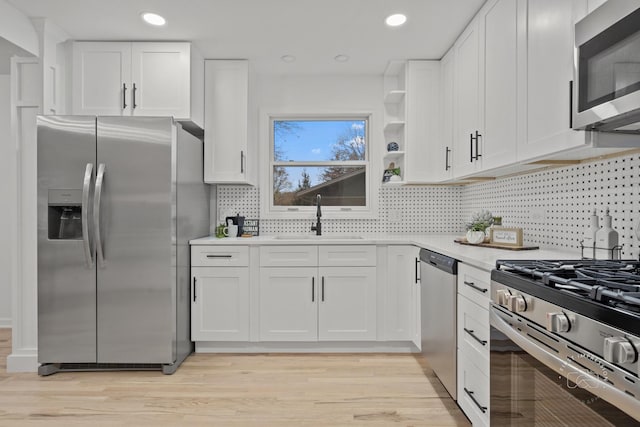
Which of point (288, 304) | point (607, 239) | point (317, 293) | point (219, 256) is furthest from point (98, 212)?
point (607, 239)

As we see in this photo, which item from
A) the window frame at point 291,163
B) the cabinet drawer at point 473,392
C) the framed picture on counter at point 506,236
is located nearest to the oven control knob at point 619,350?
the cabinet drawer at point 473,392

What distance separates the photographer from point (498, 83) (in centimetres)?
226

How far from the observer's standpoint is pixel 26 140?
9.30ft

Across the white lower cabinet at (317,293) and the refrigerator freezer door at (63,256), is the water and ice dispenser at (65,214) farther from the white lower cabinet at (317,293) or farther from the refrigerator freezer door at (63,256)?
the white lower cabinet at (317,293)

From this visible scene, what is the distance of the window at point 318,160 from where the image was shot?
388 centimetres

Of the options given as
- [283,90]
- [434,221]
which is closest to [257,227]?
[283,90]

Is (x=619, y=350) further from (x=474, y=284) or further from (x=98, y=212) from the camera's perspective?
(x=98, y=212)

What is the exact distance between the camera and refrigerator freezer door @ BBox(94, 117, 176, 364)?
2717mm

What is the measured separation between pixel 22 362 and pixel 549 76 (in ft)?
12.3

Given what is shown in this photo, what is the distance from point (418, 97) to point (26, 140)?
3.09 meters

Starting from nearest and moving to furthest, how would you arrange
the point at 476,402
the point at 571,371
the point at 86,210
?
the point at 571,371
the point at 476,402
the point at 86,210

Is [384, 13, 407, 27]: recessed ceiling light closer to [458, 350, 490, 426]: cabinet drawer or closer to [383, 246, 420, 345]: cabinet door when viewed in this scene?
[383, 246, 420, 345]: cabinet door

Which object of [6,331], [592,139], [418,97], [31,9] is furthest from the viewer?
[6,331]

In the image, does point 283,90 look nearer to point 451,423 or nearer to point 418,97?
point 418,97
